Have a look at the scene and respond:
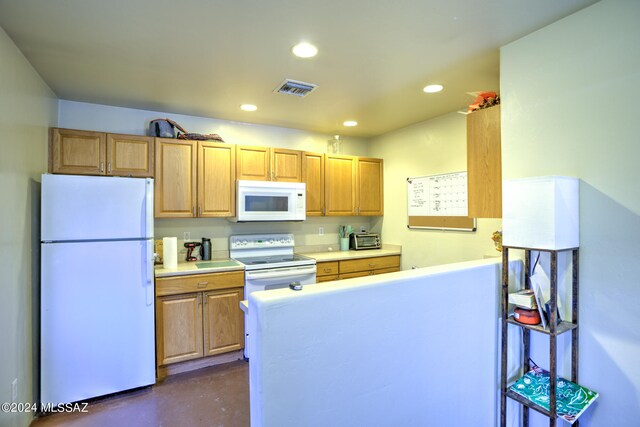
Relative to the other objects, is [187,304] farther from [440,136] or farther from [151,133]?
[440,136]

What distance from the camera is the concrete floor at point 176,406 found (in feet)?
6.93

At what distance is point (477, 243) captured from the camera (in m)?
2.98

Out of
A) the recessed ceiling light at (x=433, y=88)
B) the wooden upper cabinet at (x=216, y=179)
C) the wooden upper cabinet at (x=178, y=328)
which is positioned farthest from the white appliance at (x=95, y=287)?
the recessed ceiling light at (x=433, y=88)

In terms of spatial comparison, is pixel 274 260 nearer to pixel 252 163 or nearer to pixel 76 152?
pixel 252 163

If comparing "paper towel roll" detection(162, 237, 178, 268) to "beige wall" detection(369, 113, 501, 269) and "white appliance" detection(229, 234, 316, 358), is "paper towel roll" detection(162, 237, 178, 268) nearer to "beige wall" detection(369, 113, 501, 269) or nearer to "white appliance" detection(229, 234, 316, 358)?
"white appliance" detection(229, 234, 316, 358)

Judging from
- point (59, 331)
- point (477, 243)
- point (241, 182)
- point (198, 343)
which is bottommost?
point (198, 343)

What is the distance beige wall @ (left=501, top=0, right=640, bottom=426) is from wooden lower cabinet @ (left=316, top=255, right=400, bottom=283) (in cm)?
208

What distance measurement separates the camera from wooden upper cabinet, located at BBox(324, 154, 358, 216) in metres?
3.81

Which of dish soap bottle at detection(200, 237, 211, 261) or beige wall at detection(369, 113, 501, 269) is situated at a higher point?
beige wall at detection(369, 113, 501, 269)

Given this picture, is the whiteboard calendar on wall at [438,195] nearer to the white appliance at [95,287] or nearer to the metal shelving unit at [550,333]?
the metal shelving unit at [550,333]

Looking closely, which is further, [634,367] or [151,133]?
[151,133]

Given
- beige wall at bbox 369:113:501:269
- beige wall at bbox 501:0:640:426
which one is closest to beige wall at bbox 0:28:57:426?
beige wall at bbox 501:0:640:426

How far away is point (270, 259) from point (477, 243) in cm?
211

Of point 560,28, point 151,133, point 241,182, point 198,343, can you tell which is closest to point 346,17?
point 560,28
